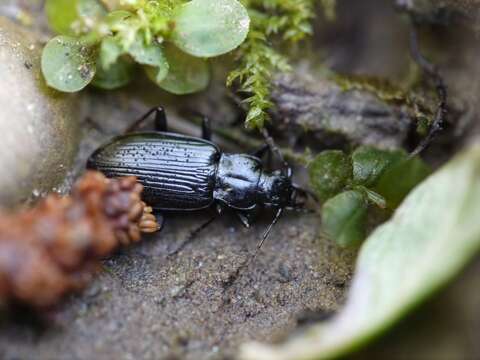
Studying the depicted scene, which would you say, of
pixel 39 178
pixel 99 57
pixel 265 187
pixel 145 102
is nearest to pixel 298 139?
pixel 265 187

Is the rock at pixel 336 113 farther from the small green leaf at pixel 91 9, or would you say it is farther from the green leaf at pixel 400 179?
the small green leaf at pixel 91 9

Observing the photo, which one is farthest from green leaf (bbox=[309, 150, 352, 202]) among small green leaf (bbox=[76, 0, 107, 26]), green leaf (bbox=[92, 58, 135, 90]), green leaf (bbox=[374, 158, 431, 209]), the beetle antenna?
small green leaf (bbox=[76, 0, 107, 26])

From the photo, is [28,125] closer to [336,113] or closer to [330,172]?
[330,172]

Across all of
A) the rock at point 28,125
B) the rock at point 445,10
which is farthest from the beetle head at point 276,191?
the rock at point 445,10

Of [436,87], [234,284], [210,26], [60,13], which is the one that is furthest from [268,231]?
[60,13]

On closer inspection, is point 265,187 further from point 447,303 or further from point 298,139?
point 447,303

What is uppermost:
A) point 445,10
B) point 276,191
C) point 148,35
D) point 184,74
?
point 445,10

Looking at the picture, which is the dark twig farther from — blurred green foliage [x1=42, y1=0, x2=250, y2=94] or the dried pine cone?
the dried pine cone
